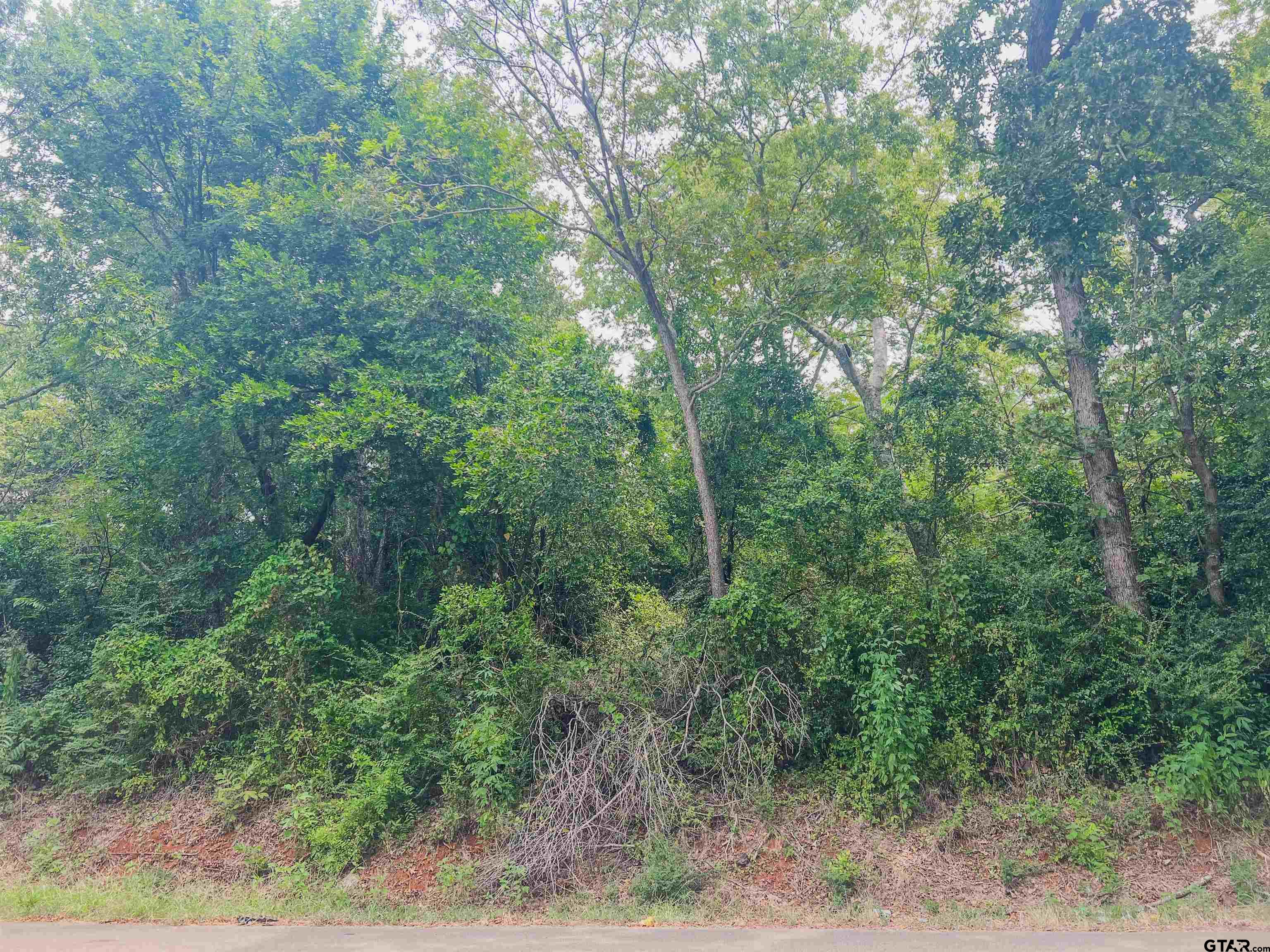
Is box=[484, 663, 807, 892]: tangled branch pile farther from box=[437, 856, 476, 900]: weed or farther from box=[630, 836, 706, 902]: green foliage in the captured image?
box=[630, 836, 706, 902]: green foliage

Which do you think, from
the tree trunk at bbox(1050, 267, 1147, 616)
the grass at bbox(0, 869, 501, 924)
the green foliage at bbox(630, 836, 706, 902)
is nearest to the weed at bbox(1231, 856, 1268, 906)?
the tree trunk at bbox(1050, 267, 1147, 616)

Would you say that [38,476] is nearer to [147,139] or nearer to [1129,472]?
[147,139]

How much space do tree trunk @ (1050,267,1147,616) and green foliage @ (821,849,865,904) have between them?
14.8ft

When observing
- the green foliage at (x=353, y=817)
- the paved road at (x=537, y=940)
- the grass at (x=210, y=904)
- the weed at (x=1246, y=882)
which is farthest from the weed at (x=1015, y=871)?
the green foliage at (x=353, y=817)

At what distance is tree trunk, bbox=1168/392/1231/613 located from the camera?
7.66m

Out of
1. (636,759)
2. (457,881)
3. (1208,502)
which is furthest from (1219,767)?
(457,881)

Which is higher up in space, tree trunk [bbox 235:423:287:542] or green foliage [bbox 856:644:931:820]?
tree trunk [bbox 235:423:287:542]

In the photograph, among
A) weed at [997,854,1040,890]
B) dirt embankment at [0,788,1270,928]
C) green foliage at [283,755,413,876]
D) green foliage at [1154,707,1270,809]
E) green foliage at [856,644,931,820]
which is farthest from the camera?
green foliage at [283,755,413,876]

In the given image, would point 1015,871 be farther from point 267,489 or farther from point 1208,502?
point 267,489

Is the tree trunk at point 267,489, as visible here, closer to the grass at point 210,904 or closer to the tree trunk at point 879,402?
the grass at point 210,904

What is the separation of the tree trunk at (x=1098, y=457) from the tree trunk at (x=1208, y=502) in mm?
674

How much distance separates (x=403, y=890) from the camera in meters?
6.59

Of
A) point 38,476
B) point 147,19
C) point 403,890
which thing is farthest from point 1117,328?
point 38,476

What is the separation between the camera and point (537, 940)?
5484mm
